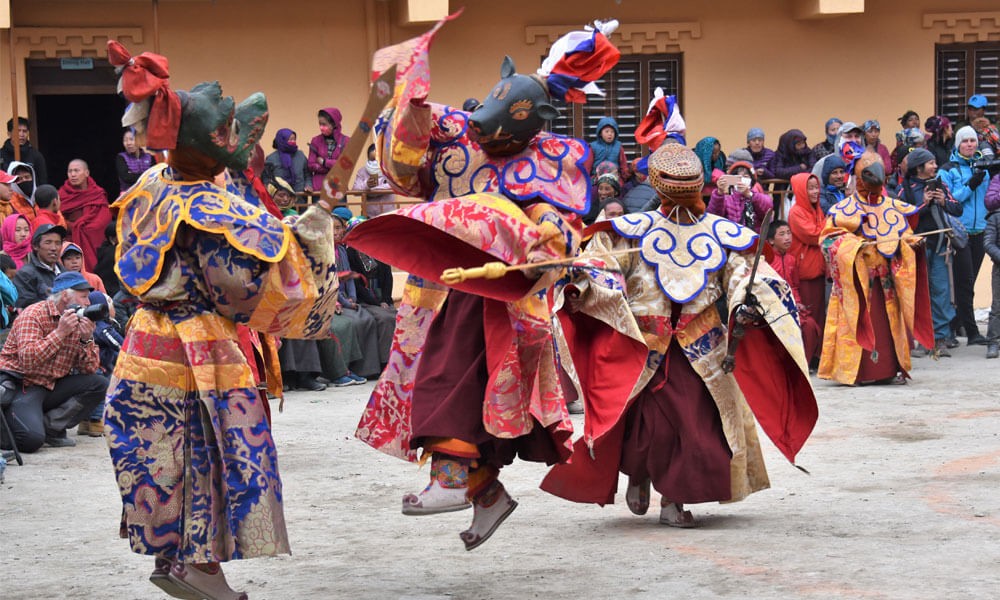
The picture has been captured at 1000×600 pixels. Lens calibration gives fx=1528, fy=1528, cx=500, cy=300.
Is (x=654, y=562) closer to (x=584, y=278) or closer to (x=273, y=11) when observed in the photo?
(x=584, y=278)

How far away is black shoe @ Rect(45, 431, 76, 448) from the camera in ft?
30.3

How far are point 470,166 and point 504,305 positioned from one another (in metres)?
0.59

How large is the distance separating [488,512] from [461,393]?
454 millimetres

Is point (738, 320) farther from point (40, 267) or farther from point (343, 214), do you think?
point (343, 214)

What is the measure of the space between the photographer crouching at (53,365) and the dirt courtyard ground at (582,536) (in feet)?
0.68

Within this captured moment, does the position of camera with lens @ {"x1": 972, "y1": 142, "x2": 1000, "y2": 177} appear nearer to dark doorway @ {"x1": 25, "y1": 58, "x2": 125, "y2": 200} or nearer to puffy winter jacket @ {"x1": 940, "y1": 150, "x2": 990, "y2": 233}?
puffy winter jacket @ {"x1": 940, "y1": 150, "x2": 990, "y2": 233}

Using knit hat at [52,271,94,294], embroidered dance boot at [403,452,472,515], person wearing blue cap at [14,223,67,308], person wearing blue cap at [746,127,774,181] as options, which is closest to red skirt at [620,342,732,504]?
embroidered dance boot at [403,452,472,515]

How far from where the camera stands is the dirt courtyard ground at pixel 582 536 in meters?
5.41

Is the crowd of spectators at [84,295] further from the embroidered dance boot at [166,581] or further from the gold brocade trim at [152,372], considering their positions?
the embroidered dance boot at [166,581]

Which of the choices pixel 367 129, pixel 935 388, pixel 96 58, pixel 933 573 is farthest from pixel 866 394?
pixel 96 58

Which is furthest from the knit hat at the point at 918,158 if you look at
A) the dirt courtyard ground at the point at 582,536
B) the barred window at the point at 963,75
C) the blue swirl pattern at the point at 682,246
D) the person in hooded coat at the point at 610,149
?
the blue swirl pattern at the point at 682,246

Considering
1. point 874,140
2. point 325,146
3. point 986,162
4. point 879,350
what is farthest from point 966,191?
point 325,146

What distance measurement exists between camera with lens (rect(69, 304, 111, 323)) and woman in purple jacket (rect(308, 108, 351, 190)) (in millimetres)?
4830

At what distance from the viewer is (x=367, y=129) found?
15.3 ft
